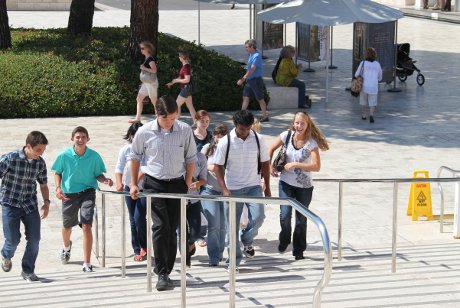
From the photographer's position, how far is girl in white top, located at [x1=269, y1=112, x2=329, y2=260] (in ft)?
30.8

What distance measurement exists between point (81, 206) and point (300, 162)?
215 cm

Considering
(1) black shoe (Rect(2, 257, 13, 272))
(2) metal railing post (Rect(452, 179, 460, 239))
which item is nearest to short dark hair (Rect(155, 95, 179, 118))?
(1) black shoe (Rect(2, 257, 13, 272))

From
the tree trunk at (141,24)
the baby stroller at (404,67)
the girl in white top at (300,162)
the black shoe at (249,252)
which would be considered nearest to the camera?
the girl in white top at (300,162)

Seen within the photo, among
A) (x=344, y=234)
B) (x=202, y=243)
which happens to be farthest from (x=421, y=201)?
(x=202, y=243)

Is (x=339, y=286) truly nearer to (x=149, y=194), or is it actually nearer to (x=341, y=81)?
(x=149, y=194)

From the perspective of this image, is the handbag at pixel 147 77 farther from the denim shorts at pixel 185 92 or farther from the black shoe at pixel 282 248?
the black shoe at pixel 282 248

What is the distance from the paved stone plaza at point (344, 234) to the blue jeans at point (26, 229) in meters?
0.22

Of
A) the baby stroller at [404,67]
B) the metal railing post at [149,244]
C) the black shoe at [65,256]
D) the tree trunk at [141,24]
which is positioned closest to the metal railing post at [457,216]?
the metal railing post at [149,244]

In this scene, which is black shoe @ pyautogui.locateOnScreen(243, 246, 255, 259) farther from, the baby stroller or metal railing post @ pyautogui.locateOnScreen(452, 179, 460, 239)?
the baby stroller

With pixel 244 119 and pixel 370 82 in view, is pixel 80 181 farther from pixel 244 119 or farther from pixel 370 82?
pixel 370 82

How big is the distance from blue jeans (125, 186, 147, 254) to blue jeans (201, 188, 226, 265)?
1.91ft

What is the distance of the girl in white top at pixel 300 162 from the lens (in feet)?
30.8

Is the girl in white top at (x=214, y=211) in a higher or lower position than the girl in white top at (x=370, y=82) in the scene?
lower

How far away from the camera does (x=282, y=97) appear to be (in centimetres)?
1927
